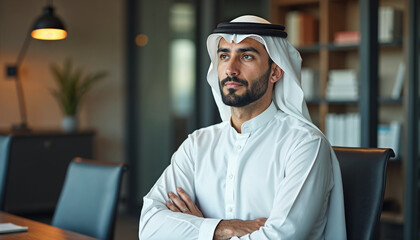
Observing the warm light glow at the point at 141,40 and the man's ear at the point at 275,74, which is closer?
the man's ear at the point at 275,74

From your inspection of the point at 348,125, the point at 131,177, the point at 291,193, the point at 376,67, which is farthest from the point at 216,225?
the point at 131,177

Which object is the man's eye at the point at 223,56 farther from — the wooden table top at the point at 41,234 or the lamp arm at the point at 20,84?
the lamp arm at the point at 20,84

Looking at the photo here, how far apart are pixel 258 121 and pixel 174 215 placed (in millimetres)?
463

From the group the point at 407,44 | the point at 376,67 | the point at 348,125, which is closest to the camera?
the point at 376,67

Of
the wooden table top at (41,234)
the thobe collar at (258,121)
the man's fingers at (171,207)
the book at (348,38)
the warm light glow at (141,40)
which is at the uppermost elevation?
the warm light glow at (141,40)

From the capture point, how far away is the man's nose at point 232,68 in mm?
2148

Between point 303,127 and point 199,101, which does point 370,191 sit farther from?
point 199,101

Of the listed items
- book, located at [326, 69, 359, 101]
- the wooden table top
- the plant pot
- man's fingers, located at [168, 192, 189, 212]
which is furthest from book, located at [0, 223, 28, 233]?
the plant pot

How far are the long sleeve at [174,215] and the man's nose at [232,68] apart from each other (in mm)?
360

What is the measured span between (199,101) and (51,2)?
2213mm

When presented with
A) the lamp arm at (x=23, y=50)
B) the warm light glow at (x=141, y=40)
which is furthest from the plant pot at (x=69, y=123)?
the warm light glow at (x=141, y=40)

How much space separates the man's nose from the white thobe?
0.62 ft

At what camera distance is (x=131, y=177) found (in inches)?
256

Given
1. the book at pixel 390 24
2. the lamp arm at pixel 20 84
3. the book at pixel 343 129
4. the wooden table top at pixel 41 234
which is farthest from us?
the lamp arm at pixel 20 84
